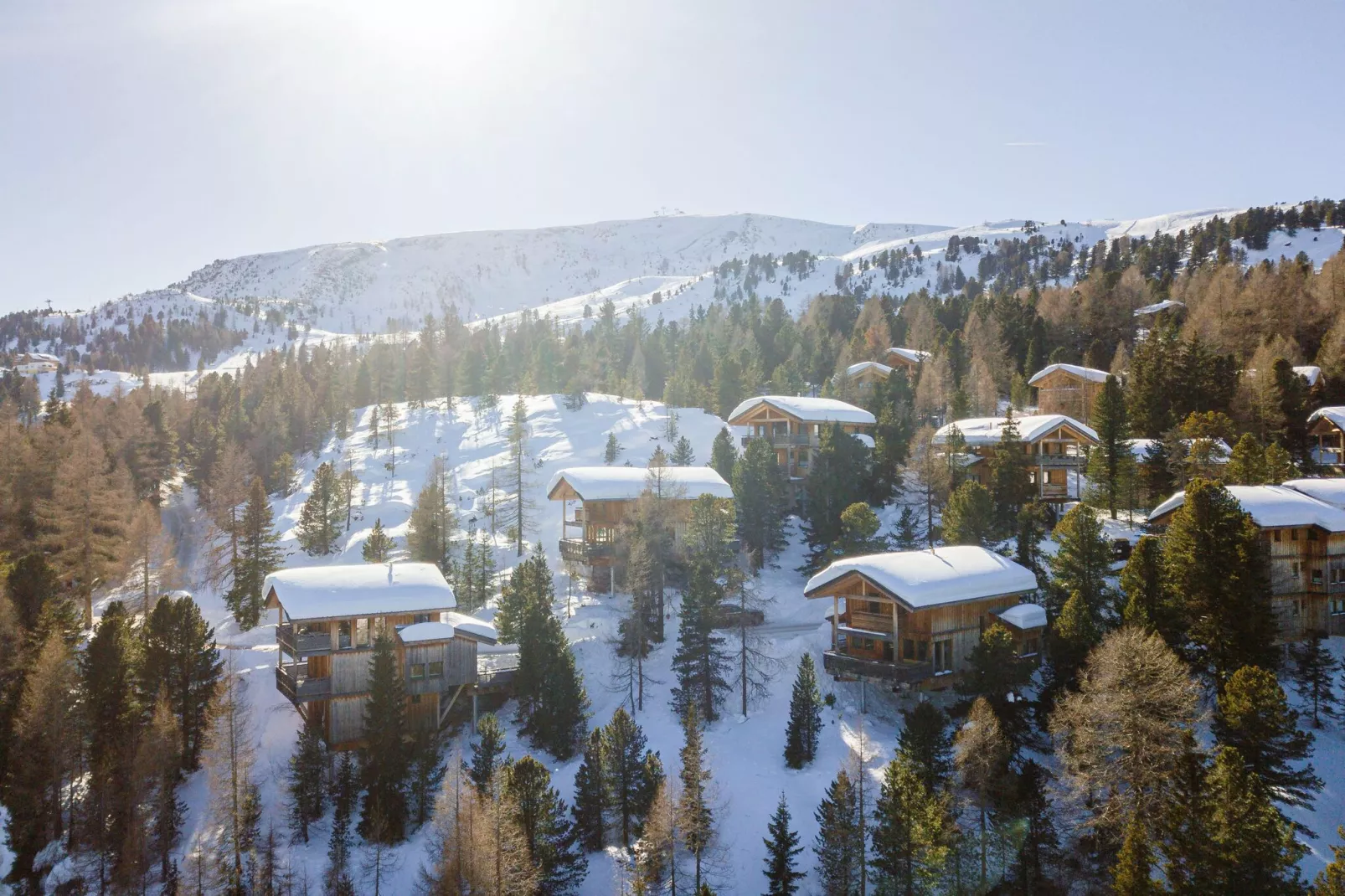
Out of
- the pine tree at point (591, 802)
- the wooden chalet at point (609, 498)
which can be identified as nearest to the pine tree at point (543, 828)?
the pine tree at point (591, 802)

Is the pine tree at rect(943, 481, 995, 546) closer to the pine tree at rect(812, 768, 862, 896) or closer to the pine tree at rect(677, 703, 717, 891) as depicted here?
the pine tree at rect(812, 768, 862, 896)

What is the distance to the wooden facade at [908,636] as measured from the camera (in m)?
31.4

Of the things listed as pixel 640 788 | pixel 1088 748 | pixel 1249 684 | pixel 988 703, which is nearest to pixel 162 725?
pixel 640 788

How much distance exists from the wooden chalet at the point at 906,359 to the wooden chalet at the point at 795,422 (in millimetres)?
20075

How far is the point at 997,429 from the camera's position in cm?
5372

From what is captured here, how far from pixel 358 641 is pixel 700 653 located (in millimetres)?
14156

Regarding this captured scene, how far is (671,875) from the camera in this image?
25.5 meters

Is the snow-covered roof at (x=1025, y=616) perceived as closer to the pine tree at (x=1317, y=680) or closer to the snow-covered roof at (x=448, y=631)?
the pine tree at (x=1317, y=680)

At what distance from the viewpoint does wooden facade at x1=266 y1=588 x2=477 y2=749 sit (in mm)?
32688

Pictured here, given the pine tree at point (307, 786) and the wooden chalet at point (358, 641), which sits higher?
the wooden chalet at point (358, 641)

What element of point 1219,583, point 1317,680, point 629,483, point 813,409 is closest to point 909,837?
point 1219,583

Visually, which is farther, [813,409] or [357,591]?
[813,409]

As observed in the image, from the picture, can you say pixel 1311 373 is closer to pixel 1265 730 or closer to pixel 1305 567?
pixel 1305 567

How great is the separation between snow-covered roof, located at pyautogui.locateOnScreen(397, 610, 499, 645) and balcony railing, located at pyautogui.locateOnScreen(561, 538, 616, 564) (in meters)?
9.77
